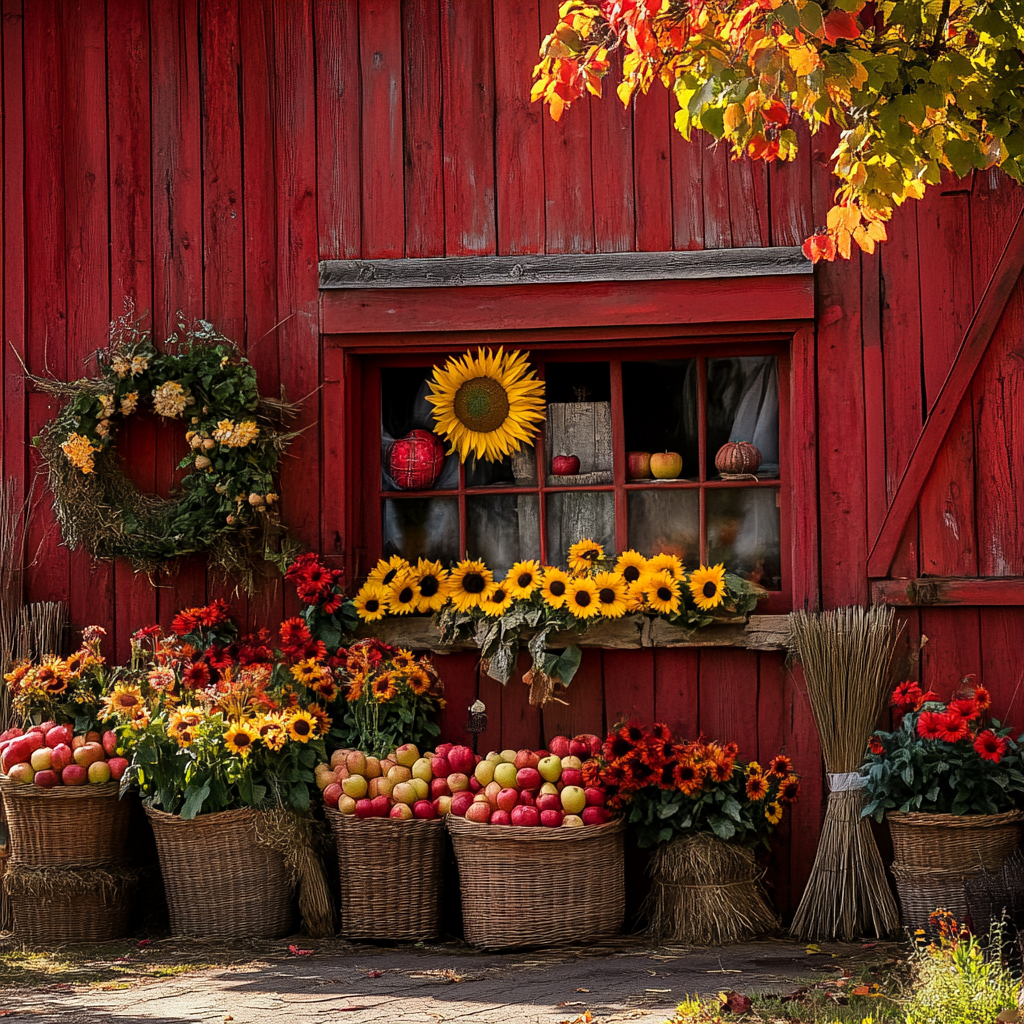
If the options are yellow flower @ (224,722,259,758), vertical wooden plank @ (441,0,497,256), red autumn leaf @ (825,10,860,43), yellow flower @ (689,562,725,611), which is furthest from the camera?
vertical wooden plank @ (441,0,497,256)

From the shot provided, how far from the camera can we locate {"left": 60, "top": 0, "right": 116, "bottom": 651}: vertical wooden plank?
5004 mm

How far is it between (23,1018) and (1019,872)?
9.85 ft

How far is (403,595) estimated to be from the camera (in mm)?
4797

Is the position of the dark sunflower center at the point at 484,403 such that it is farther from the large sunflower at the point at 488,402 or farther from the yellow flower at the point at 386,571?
the yellow flower at the point at 386,571

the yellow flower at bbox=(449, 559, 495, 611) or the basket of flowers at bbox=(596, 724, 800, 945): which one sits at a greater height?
the yellow flower at bbox=(449, 559, 495, 611)

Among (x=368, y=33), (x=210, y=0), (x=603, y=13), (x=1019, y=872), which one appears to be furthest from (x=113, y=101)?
(x=1019, y=872)

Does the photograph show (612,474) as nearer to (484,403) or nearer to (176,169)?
(484,403)

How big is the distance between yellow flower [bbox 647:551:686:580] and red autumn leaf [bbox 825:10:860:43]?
2.34 meters

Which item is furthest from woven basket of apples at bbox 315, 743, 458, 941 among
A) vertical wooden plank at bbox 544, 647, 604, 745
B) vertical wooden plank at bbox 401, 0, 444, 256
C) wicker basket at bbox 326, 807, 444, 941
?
vertical wooden plank at bbox 401, 0, 444, 256

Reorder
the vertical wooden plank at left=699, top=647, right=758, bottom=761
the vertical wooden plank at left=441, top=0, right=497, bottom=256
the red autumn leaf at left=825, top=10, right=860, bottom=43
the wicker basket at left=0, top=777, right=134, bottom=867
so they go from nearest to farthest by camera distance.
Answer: the red autumn leaf at left=825, top=10, right=860, bottom=43 < the wicker basket at left=0, top=777, right=134, bottom=867 < the vertical wooden plank at left=699, top=647, right=758, bottom=761 < the vertical wooden plank at left=441, top=0, right=497, bottom=256

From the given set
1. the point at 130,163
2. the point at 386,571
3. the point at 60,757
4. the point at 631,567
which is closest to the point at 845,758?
the point at 631,567

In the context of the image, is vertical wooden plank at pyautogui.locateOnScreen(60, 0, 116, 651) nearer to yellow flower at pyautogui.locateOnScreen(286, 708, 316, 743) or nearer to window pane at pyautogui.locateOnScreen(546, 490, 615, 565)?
yellow flower at pyautogui.locateOnScreen(286, 708, 316, 743)

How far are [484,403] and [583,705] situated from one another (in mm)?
1312

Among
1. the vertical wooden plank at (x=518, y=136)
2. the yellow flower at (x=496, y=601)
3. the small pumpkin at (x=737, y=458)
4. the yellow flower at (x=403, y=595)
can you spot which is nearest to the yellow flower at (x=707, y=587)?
the small pumpkin at (x=737, y=458)
